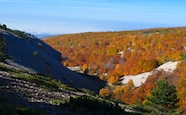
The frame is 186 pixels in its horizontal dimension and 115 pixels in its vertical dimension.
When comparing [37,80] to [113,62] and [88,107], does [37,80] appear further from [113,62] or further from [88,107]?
[113,62]

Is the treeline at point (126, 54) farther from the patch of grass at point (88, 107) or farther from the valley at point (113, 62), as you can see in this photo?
the patch of grass at point (88, 107)

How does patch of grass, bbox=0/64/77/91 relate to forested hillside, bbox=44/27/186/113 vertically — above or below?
above

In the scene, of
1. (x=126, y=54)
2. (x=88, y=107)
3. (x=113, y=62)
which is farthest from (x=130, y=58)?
(x=88, y=107)

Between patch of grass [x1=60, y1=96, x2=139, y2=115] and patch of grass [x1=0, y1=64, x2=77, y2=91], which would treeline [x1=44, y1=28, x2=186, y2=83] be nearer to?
patch of grass [x1=0, y1=64, x2=77, y2=91]

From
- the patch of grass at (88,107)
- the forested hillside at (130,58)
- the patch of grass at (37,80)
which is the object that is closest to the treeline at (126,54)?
the forested hillside at (130,58)

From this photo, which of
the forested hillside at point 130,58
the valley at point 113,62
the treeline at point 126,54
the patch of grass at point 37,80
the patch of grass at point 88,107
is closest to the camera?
the patch of grass at point 88,107

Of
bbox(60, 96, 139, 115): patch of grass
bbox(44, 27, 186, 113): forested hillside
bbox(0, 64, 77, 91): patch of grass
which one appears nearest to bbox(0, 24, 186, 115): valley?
bbox(44, 27, 186, 113): forested hillside

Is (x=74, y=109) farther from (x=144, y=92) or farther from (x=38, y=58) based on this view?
(x=144, y=92)

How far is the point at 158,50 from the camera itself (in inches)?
5674

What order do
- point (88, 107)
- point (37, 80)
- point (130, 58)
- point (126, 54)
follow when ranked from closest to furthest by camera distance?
1. point (88, 107)
2. point (37, 80)
3. point (130, 58)
4. point (126, 54)

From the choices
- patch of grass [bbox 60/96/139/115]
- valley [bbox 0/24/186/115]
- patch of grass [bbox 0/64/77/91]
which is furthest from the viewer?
valley [bbox 0/24/186/115]

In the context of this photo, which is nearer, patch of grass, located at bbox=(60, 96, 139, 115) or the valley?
patch of grass, located at bbox=(60, 96, 139, 115)

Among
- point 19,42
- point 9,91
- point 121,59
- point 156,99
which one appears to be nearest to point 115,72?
point 121,59

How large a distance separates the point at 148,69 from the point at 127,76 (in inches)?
302
